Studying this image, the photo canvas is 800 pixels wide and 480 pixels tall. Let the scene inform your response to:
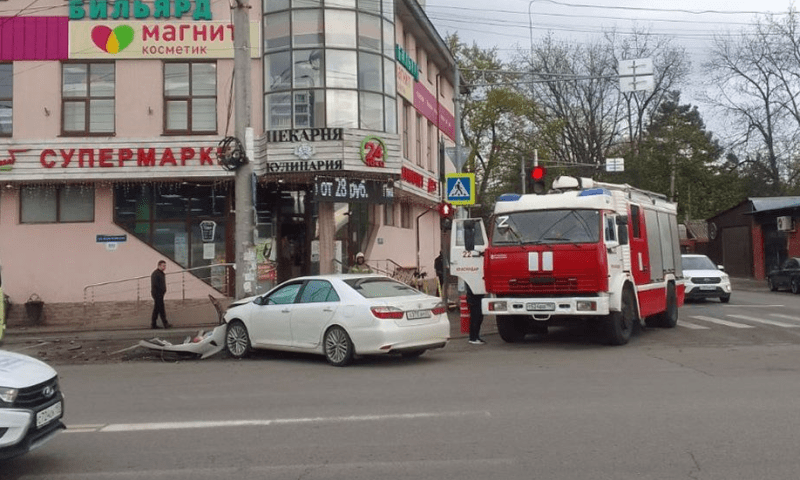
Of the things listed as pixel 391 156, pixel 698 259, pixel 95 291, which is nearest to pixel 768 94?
pixel 698 259

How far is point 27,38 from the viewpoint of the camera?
20.7 m

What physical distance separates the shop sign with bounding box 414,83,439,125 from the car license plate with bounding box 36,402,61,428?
21.5 m

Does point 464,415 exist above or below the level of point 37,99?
below

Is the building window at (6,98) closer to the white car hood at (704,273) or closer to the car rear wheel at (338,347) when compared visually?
the car rear wheel at (338,347)

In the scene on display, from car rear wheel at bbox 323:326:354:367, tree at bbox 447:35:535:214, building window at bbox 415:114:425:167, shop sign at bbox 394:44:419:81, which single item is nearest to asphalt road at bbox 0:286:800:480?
car rear wheel at bbox 323:326:354:367

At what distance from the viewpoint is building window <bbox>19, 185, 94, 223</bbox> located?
21.2 metres

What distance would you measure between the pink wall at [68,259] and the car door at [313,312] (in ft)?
30.7

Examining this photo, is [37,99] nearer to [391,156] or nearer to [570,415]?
[391,156]

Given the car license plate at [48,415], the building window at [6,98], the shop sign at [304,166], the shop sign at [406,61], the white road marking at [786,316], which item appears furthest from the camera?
the shop sign at [406,61]

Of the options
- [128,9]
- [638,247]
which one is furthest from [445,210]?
[128,9]

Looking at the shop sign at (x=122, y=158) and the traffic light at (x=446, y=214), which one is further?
the shop sign at (x=122, y=158)

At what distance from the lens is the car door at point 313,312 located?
Result: 474 inches

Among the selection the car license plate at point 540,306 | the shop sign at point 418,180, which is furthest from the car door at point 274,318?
the shop sign at point 418,180

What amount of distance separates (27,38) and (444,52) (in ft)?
48.8
